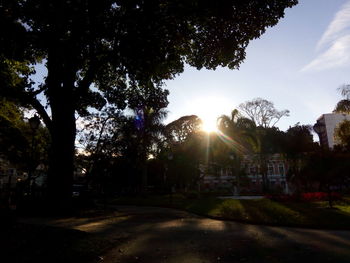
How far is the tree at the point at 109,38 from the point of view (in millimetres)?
9336

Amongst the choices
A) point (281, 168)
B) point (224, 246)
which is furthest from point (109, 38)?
point (281, 168)

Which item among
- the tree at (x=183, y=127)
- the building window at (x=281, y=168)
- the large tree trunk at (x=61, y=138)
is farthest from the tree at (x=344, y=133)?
the building window at (x=281, y=168)

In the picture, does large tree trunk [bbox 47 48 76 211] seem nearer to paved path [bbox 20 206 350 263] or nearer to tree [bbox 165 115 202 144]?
paved path [bbox 20 206 350 263]

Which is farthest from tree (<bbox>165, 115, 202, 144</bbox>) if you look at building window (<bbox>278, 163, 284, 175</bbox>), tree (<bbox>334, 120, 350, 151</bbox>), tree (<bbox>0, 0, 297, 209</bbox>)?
building window (<bbox>278, 163, 284, 175</bbox>)

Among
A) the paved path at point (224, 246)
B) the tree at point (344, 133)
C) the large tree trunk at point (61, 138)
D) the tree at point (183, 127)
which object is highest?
the tree at point (183, 127)

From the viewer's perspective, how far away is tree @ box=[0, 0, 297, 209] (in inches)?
368

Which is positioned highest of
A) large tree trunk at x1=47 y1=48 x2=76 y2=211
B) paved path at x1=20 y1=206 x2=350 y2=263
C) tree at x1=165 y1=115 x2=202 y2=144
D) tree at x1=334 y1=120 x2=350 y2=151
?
tree at x1=165 y1=115 x2=202 y2=144

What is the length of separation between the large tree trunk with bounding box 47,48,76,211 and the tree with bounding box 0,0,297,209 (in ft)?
0.14

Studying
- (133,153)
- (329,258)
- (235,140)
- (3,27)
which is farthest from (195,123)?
(329,258)

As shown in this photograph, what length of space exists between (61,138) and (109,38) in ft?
17.9

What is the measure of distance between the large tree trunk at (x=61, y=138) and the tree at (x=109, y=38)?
0.04 m

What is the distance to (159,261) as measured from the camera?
212 inches

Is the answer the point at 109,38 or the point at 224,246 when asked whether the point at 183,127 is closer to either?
the point at 109,38

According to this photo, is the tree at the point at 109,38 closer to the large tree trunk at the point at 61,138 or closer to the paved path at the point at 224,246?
the large tree trunk at the point at 61,138
